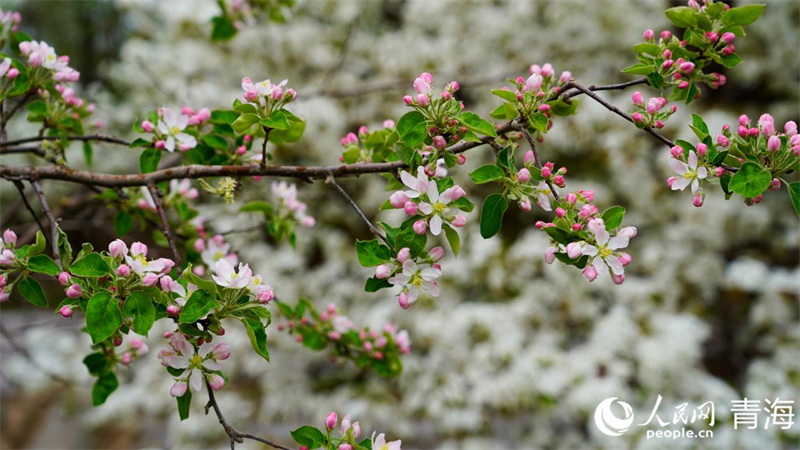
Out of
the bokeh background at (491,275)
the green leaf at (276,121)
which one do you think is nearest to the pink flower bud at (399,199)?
the green leaf at (276,121)

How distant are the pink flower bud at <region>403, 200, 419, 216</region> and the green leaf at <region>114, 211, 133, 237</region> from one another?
51 centimetres

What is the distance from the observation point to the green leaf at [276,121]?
56cm

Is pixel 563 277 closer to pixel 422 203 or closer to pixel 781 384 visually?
pixel 781 384

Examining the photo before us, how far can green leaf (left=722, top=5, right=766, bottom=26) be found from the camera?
60 cm

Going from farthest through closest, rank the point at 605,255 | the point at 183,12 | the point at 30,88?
1. the point at 183,12
2. the point at 30,88
3. the point at 605,255

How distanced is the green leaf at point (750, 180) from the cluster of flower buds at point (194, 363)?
0.52m

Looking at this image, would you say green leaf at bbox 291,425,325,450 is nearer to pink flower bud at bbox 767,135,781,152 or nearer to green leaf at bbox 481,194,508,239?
green leaf at bbox 481,194,508,239

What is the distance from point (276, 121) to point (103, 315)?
0.82ft

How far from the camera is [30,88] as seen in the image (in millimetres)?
702

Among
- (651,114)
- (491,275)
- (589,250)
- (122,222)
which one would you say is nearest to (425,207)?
(589,250)

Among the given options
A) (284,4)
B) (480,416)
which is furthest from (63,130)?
(480,416)

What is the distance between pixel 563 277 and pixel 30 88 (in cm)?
169

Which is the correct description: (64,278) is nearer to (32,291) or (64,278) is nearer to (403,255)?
(32,291)

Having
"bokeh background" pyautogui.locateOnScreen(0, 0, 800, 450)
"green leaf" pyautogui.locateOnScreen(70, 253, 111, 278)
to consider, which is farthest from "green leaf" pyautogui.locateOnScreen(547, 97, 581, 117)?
"bokeh background" pyautogui.locateOnScreen(0, 0, 800, 450)
